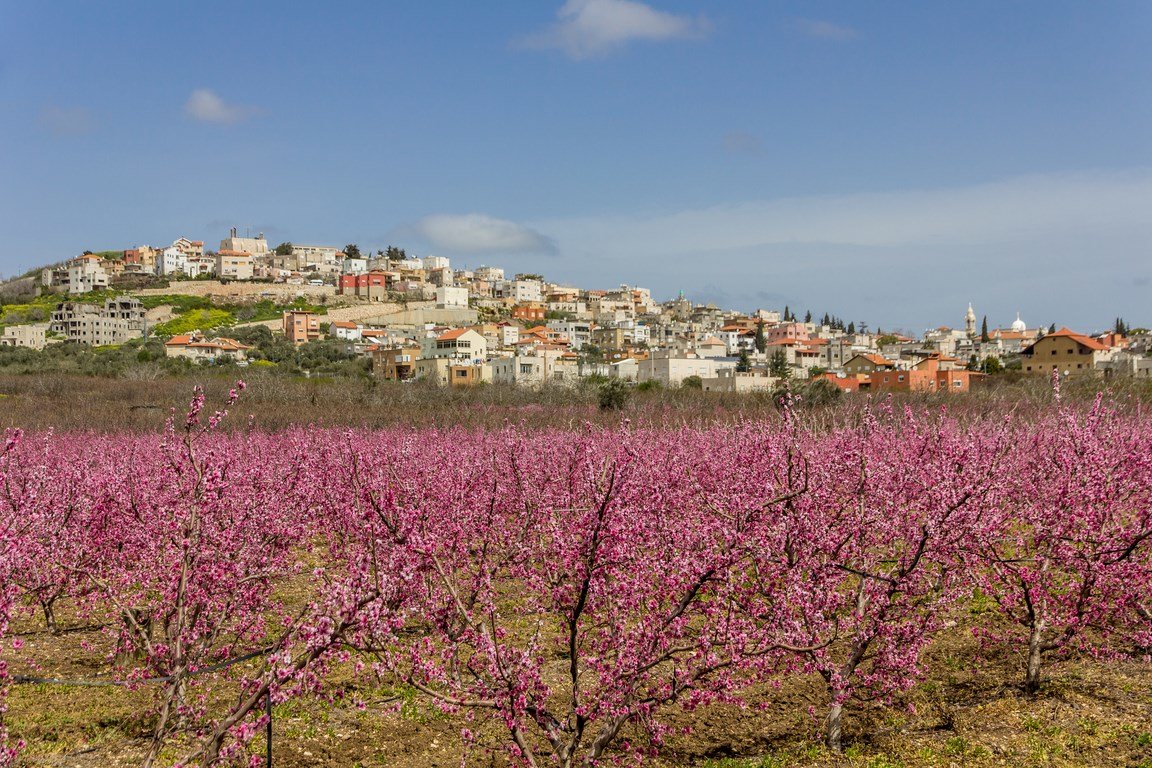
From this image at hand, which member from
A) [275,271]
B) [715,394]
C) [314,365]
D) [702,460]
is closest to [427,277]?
[275,271]

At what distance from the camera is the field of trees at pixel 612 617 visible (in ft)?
18.3

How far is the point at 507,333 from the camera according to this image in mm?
118312

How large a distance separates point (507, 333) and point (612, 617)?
112978mm

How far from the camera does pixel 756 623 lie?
6.83 m

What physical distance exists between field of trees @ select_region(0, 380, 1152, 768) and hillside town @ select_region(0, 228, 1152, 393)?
139ft

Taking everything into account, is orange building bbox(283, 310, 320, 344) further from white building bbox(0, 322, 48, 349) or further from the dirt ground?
the dirt ground

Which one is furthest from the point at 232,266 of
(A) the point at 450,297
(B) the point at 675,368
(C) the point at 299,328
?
(B) the point at 675,368

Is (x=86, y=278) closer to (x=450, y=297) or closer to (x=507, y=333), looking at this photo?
(x=450, y=297)

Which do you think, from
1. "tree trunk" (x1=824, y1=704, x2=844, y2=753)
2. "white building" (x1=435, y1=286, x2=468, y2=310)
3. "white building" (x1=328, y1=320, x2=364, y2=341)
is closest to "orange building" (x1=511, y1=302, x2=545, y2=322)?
"white building" (x1=435, y1=286, x2=468, y2=310)

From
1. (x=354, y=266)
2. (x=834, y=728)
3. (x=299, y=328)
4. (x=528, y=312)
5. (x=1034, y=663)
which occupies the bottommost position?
(x=834, y=728)

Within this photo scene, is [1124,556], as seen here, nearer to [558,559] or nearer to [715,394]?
[558,559]

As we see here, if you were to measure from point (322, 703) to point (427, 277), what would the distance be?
173802 mm

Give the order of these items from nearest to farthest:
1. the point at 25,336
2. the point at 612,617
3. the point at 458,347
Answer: the point at 612,617 → the point at 458,347 → the point at 25,336

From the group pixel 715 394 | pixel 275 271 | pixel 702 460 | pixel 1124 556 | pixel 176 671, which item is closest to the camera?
pixel 176 671
